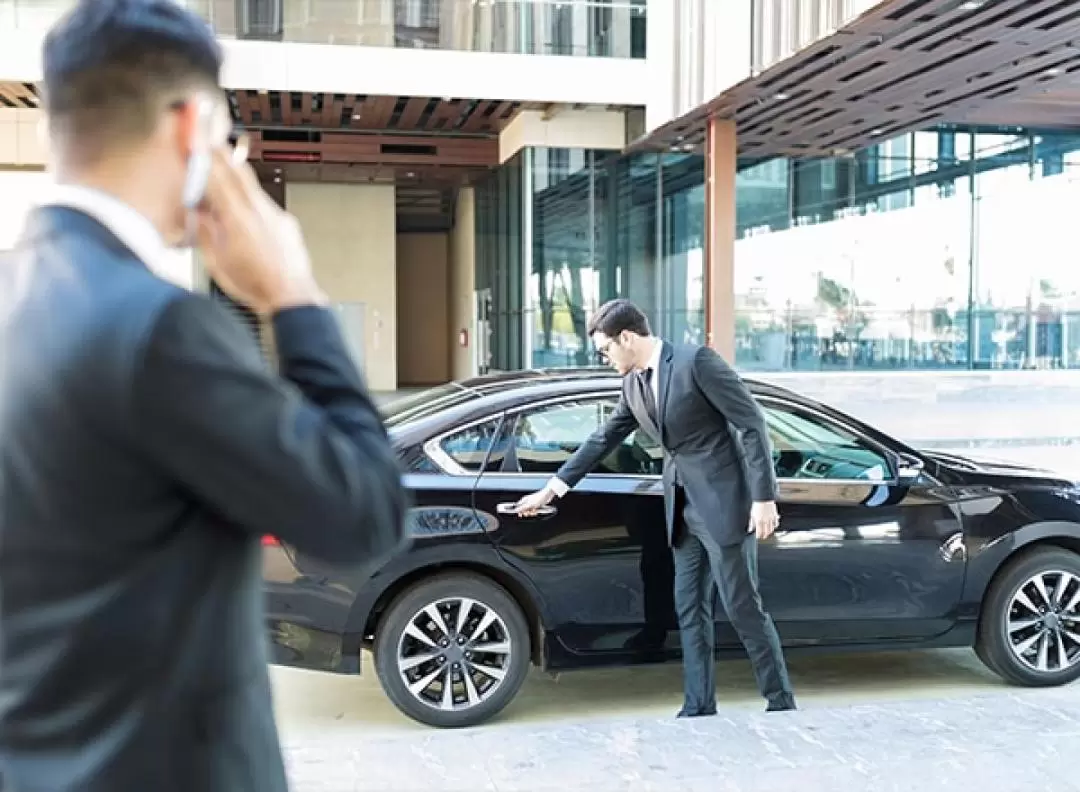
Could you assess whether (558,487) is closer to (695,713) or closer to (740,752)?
(695,713)

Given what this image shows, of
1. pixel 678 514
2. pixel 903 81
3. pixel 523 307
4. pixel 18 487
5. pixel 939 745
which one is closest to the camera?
pixel 18 487

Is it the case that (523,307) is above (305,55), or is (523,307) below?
below

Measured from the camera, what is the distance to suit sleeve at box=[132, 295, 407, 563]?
1230 mm

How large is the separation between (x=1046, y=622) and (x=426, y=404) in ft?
11.2

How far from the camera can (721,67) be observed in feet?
36.2

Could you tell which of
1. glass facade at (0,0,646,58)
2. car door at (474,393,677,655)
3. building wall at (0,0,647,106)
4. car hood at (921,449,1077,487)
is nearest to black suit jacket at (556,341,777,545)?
car door at (474,393,677,655)

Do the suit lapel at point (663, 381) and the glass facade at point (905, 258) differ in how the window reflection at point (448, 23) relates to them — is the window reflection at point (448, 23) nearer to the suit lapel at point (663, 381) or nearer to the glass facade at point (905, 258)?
the glass facade at point (905, 258)

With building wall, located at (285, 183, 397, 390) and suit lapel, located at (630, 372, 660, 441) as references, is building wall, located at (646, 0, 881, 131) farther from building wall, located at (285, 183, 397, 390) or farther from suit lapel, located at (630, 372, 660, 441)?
building wall, located at (285, 183, 397, 390)

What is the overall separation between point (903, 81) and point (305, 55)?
840 centimetres

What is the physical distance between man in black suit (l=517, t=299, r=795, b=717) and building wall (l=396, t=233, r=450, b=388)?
27.5m

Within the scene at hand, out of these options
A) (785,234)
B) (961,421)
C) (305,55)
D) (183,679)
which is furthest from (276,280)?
(785,234)

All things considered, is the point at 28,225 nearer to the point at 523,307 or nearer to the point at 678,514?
the point at 678,514

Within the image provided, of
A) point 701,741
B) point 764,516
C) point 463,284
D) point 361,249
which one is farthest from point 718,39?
point 463,284

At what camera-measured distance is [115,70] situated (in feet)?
4.37
